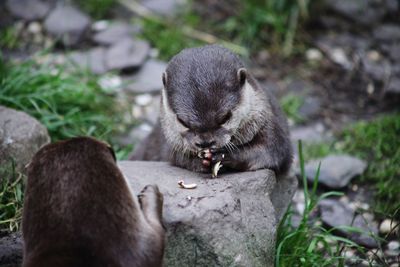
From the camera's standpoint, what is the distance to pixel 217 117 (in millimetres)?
3613

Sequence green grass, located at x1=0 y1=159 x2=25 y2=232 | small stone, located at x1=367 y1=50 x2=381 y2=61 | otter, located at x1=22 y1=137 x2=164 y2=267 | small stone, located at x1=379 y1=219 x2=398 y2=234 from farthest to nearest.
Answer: small stone, located at x1=367 y1=50 x2=381 y2=61
small stone, located at x1=379 y1=219 x2=398 y2=234
green grass, located at x1=0 y1=159 x2=25 y2=232
otter, located at x1=22 y1=137 x2=164 y2=267

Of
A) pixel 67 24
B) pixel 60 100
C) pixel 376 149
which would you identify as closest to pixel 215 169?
pixel 60 100

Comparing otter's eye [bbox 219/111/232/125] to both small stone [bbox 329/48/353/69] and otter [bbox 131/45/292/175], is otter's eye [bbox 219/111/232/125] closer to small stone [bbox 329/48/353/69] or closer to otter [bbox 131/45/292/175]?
otter [bbox 131/45/292/175]

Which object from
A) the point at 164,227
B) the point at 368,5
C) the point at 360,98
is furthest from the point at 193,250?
the point at 368,5

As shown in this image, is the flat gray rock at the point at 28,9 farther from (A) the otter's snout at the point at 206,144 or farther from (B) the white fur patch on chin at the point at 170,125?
(A) the otter's snout at the point at 206,144

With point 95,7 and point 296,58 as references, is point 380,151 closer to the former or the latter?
point 296,58

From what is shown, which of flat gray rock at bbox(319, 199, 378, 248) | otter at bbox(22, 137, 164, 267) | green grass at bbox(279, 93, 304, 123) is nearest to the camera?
otter at bbox(22, 137, 164, 267)

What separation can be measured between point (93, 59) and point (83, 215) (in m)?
4.28

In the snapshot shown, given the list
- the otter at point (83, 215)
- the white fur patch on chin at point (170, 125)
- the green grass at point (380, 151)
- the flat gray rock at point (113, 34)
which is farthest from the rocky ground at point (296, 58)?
the otter at point (83, 215)

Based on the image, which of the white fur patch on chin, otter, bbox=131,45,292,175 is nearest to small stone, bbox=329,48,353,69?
otter, bbox=131,45,292,175

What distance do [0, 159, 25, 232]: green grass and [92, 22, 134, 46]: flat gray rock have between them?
3.19 meters

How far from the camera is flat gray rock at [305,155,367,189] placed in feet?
17.3

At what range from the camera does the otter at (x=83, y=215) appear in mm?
2719

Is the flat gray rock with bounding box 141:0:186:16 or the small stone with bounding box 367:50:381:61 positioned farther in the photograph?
the flat gray rock with bounding box 141:0:186:16
